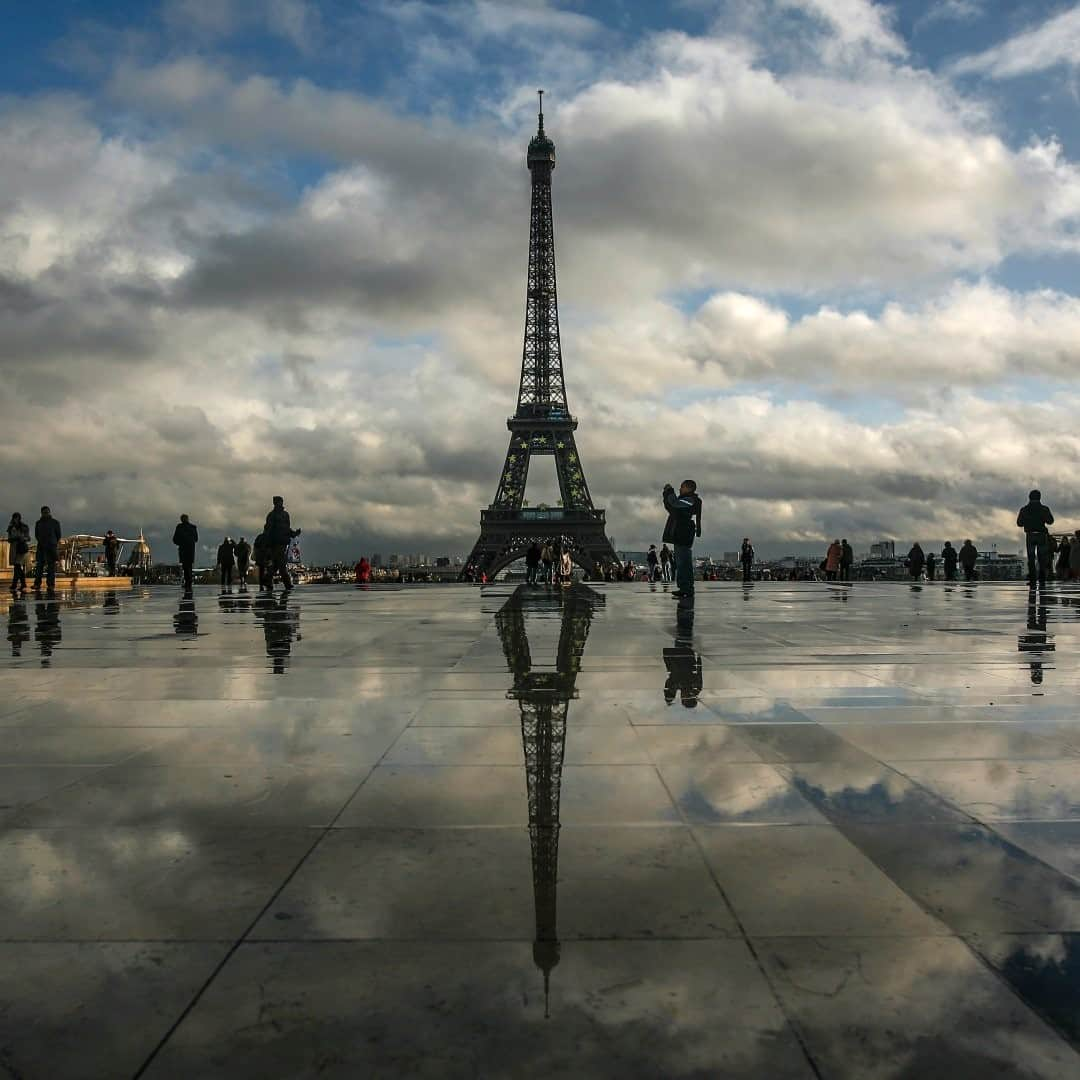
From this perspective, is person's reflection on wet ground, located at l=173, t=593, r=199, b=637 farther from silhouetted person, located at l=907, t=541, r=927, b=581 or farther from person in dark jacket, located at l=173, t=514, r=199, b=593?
silhouetted person, located at l=907, t=541, r=927, b=581

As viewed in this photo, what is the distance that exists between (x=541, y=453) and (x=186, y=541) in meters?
64.2

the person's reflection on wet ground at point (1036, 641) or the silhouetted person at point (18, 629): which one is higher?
the person's reflection on wet ground at point (1036, 641)

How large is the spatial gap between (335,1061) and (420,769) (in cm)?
249

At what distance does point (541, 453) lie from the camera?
300 feet

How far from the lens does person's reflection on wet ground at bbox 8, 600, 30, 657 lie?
10914 mm

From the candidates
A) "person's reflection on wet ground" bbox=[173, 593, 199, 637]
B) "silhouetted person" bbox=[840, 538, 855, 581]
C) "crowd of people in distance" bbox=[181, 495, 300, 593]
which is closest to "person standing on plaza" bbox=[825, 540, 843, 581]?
"silhouetted person" bbox=[840, 538, 855, 581]

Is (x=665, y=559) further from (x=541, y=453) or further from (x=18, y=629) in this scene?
(x=541, y=453)

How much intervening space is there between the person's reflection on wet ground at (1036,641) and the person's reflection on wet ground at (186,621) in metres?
9.04

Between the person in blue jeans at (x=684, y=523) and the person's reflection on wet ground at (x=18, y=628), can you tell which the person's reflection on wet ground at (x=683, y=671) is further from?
the person's reflection on wet ground at (x=18, y=628)

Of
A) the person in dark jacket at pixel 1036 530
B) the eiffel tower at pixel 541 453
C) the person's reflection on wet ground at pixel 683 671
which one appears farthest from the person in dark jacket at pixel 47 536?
the eiffel tower at pixel 541 453

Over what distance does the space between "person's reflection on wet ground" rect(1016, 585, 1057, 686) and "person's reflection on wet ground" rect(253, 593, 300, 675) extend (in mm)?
6047

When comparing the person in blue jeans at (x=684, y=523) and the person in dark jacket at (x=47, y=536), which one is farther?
the person in dark jacket at (x=47, y=536)

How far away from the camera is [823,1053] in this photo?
210cm

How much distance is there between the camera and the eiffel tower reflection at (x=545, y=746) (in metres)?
2.74
